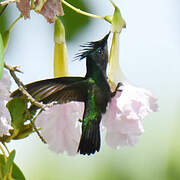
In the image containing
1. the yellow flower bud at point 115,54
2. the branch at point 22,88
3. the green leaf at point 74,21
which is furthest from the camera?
the green leaf at point 74,21

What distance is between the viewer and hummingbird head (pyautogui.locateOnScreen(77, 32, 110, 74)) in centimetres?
89

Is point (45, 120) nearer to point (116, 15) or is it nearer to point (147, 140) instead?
point (116, 15)

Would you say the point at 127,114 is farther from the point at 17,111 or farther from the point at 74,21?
the point at 74,21

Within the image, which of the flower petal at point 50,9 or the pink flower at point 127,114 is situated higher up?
the flower petal at point 50,9

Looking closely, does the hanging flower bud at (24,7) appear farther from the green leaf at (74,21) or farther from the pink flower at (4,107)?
the green leaf at (74,21)

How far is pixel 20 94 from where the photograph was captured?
2.80 ft

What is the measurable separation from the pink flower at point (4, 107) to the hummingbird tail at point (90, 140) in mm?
101

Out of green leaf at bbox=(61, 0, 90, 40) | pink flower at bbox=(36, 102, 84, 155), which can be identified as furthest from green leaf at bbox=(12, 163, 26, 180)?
green leaf at bbox=(61, 0, 90, 40)

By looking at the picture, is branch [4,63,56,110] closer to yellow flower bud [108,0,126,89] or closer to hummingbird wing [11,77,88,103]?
hummingbird wing [11,77,88,103]

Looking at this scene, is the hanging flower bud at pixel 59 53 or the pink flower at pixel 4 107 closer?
the pink flower at pixel 4 107

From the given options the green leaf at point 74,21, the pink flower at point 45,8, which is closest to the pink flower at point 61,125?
the pink flower at point 45,8

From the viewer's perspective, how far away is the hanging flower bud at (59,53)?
38.9 inches

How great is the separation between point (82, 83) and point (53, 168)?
3273 mm

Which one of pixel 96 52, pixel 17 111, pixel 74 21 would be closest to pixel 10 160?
pixel 17 111
